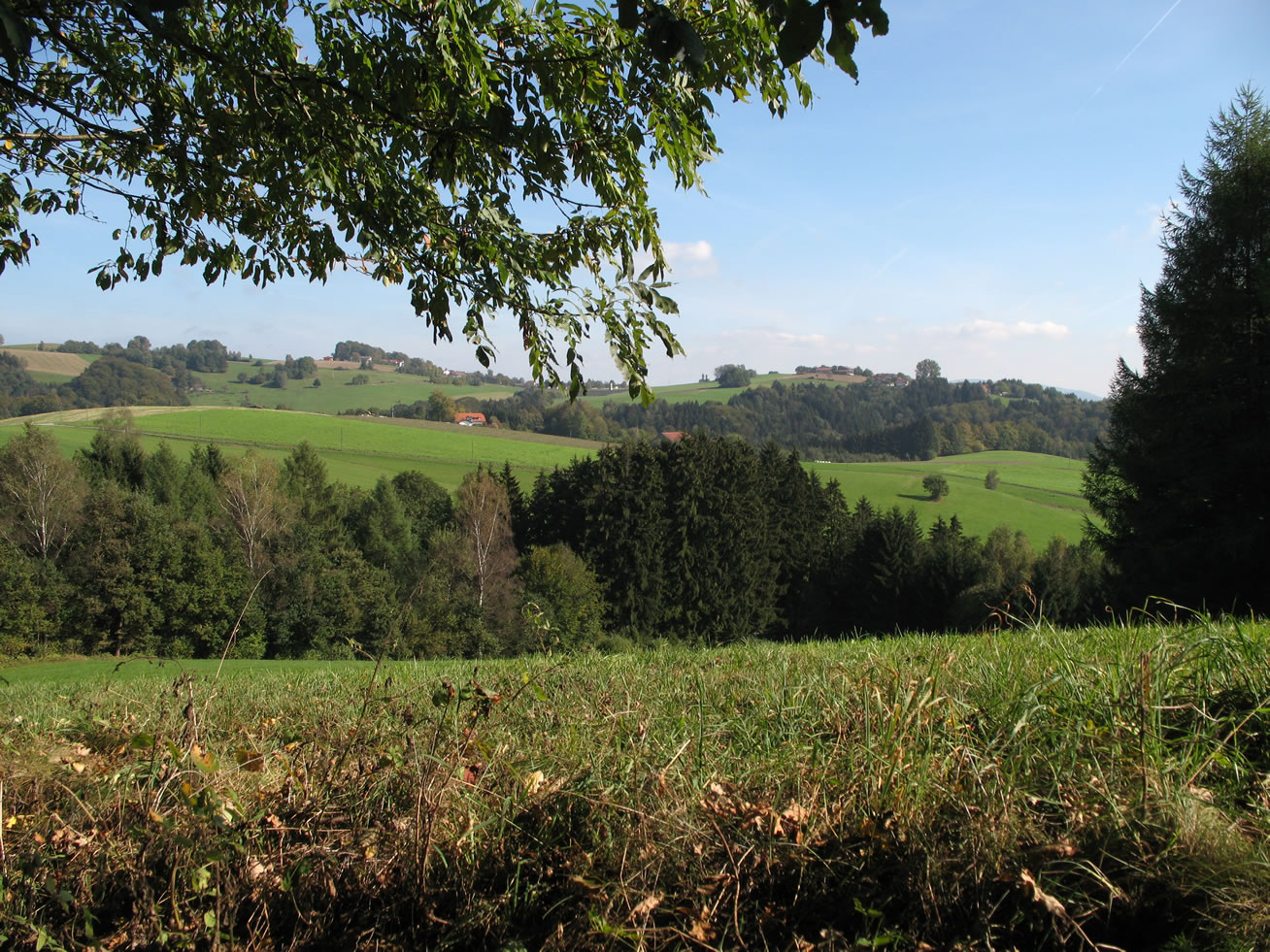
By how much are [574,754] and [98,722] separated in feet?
8.12

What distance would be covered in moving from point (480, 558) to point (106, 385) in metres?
57.0

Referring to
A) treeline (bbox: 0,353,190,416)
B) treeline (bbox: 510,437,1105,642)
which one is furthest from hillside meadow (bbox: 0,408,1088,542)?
treeline (bbox: 510,437,1105,642)

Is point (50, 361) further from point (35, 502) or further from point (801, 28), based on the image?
point (801, 28)

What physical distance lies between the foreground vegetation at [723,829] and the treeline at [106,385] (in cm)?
8078

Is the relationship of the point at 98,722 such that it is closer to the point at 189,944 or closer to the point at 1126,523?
the point at 189,944

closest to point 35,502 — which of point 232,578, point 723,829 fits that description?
point 232,578

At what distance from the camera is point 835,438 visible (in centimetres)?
10906

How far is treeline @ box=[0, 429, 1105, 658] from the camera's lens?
3656 cm

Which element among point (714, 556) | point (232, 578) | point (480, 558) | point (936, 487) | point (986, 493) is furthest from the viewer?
point (986, 493)

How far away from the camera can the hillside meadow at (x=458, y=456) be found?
61031 millimetres

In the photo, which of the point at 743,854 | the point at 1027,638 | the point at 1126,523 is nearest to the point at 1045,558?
the point at 1126,523

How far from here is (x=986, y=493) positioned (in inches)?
2749

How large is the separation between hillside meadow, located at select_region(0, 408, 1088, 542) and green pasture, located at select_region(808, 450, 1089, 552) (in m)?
0.13

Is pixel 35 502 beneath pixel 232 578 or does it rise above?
above
